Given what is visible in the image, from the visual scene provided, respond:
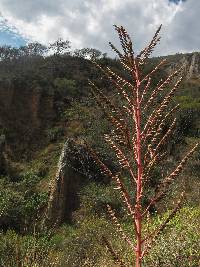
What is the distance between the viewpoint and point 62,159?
32.3 metres

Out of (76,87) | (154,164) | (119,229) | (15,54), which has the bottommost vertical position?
(119,229)

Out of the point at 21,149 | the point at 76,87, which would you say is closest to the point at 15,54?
the point at 76,87

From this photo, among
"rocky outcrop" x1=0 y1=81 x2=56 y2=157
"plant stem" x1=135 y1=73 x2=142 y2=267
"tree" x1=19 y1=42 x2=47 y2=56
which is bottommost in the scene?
"plant stem" x1=135 y1=73 x2=142 y2=267

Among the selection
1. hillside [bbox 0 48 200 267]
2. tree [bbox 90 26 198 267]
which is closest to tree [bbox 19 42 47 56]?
hillside [bbox 0 48 200 267]

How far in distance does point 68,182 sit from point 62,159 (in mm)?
1882

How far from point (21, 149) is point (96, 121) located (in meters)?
6.69

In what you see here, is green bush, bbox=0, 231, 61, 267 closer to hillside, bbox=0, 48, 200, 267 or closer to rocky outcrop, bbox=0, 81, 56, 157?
hillside, bbox=0, 48, 200, 267

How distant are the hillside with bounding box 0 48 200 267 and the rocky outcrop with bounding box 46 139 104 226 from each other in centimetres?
6

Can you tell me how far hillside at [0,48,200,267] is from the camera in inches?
849

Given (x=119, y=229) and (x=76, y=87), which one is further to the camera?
(x=76, y=87)

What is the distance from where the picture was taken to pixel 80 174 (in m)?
32.3

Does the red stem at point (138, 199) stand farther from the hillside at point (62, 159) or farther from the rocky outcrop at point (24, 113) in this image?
the rocky outcrop at point (24, 113)

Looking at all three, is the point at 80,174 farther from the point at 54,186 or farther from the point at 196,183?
the point at 196,183

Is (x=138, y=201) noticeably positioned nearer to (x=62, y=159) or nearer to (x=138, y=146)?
(x=138, y=146)
